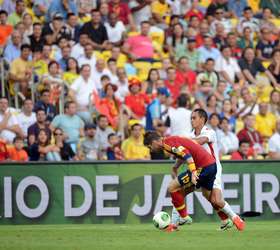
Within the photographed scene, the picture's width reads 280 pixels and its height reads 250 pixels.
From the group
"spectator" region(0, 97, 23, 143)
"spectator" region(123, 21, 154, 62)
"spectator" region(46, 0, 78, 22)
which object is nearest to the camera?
Result: "spectator" region(0, 97, 23, 143)

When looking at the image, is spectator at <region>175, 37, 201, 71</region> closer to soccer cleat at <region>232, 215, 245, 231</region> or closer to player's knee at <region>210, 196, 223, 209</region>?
player's knee at <region>210, 196, 223, 209</region>

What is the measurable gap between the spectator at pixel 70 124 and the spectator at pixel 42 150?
0.72 m

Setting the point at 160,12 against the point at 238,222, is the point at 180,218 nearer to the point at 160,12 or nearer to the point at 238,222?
the point at 238,222

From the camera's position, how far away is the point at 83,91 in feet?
63.2

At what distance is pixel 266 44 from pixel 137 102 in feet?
13.6

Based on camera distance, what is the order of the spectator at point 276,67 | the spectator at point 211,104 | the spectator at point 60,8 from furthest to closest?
the spectator at point 276,67 < the spectator at point 60,8 < the spectator at point 211,104

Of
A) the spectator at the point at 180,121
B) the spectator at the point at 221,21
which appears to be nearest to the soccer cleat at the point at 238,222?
the spectator at the point at 180,121

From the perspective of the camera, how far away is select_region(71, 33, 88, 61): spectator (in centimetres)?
2009

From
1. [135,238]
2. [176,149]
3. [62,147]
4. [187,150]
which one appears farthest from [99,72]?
[135,238]

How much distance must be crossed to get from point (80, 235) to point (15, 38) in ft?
24.1

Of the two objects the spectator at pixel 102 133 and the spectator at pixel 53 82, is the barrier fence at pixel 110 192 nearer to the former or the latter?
the spectator at pixel 102 133

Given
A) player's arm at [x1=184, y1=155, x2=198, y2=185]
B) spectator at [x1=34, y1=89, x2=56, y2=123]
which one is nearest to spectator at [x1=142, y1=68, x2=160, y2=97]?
spectator at [x1=34, y1=89, x2=56, y2=123]

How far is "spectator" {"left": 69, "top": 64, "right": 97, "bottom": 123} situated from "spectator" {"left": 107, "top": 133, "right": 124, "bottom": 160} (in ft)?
3.48

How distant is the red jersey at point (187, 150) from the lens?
1253cm
